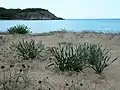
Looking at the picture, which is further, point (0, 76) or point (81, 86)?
point (0, 76)

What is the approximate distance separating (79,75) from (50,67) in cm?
77

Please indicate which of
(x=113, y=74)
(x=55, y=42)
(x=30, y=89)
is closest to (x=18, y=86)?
(x=30, y=89)

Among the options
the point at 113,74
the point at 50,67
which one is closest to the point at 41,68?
the point at 50,67

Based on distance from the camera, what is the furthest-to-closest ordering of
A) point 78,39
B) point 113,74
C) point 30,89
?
1. point 78,39
2. point 113,74
3. point 30,89

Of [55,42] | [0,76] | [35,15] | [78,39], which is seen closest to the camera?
[0,76]

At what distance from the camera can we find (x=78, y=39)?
10.5 meters

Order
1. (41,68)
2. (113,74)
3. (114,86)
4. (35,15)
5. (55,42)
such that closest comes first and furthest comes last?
1. (114,86)
2. (113,74)
3. (41,68)
4. (55,42)
5. (35,15)

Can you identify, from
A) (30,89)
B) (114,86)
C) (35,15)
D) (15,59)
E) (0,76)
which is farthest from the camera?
(35,15)

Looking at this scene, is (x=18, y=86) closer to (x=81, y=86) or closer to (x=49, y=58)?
(x=81, y=86)

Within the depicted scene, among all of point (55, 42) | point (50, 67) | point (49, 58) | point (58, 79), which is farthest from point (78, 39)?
point (58, 79)

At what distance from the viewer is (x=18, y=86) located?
4.45 metres

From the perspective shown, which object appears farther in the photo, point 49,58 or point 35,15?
point 35,15

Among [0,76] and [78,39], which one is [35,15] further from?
[0,76]

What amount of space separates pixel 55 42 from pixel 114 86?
516 centimetres
